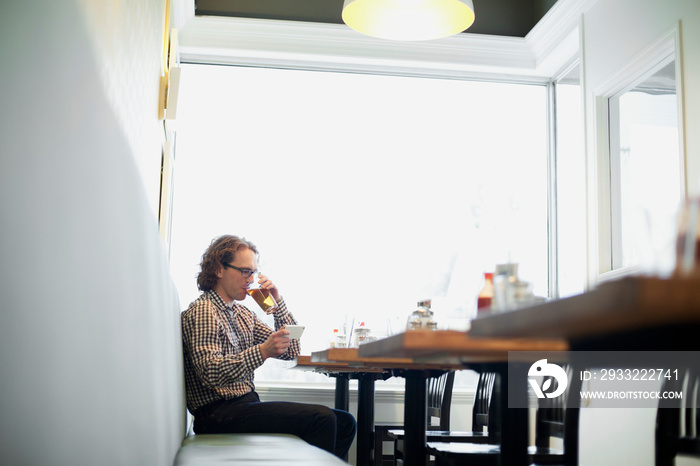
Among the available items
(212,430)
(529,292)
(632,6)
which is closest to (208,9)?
(632,6)

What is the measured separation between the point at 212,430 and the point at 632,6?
293 centimetres

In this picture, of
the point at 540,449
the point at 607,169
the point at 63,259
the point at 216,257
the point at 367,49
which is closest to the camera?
the point at 63,259

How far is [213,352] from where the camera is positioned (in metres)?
2.78

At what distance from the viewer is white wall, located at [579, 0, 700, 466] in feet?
10.3

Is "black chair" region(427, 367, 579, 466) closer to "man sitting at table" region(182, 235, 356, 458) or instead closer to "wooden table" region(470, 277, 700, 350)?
"man sitting at table" region(182, 235, 356, 458)

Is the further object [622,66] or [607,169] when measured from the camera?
[607,169]

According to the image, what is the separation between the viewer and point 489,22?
4.79 metres

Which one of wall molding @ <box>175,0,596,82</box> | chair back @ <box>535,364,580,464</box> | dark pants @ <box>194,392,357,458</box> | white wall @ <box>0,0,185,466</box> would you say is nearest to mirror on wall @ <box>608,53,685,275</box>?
wall molding @ <box>175,0,596,82</box>

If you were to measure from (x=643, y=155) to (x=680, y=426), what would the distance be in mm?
2064

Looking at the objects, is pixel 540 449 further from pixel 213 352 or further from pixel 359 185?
pixel 359 185

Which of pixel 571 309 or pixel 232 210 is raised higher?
pixel 232 210

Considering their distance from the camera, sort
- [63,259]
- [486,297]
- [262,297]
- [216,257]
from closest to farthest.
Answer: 1. [63,259]
2. [486,297]
3. [216,257]
4. [262,297]

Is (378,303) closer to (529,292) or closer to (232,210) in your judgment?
(232,210)

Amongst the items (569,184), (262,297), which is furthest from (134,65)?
(569,184)
